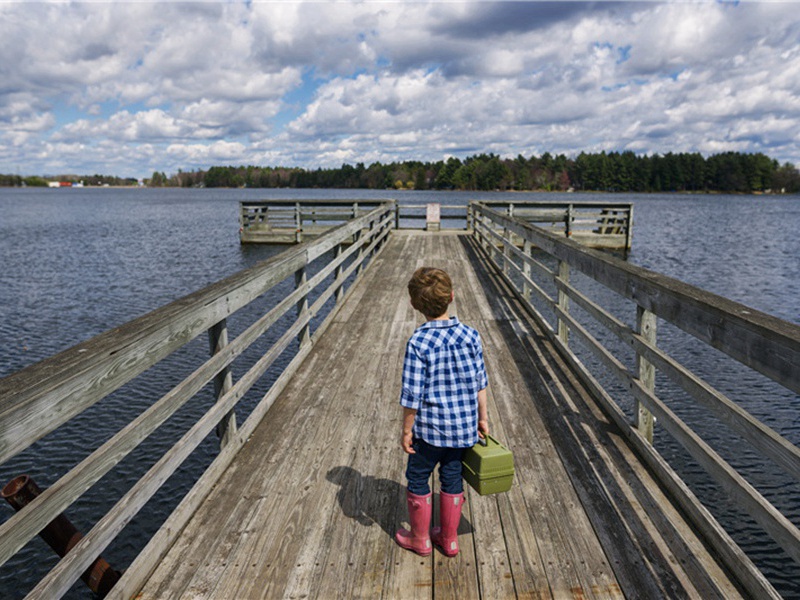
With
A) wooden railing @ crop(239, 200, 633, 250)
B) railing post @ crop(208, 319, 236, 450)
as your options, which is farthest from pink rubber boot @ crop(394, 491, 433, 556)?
wooden railing @ crop(239, 200, 633, 250)

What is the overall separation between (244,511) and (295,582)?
0.74 meters

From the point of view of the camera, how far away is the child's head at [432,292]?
8.94ft

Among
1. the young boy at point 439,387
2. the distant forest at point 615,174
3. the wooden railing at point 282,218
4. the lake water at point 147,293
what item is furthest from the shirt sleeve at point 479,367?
the distant forest at point 615,174

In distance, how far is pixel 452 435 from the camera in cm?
274

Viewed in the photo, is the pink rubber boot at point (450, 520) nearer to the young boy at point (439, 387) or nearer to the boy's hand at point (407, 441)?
the young boy at point (439, 387)

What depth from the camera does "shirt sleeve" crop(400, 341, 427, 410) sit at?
2.71 metres

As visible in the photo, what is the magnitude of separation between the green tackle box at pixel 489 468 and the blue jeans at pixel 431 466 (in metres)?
0.07

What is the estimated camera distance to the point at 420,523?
113 inches

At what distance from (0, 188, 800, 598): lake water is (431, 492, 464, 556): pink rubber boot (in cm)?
320

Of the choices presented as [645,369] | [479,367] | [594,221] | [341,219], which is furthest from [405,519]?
[594,221]

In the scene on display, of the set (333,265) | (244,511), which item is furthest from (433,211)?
(244,511)

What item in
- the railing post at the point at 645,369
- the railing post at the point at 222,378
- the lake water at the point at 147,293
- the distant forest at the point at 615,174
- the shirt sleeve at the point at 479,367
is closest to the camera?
the shirt sleeve at the point at 479,367

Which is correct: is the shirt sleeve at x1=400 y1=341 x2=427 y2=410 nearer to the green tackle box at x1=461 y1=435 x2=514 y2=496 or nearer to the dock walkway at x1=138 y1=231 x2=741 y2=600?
the green tackle box at x1=461 y1=435 x2=514 y2=496

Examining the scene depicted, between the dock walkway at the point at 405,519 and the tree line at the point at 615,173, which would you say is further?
the tree line at the point at 615,173
